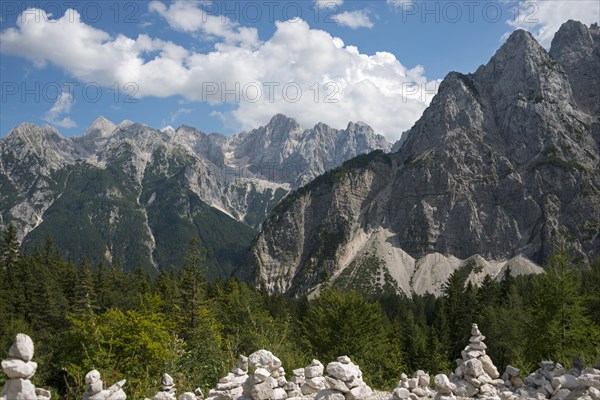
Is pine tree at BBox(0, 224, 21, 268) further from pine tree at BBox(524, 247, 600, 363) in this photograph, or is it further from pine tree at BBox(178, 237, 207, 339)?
pine tree at BBox(524, 247, 600, 363)

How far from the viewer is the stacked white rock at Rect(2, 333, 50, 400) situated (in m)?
7.41

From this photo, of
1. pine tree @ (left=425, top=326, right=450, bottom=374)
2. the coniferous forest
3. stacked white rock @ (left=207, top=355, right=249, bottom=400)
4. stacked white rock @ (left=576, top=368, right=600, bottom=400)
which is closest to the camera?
stacked white rock @ (left=207, top=355, right=249, bottom=400)

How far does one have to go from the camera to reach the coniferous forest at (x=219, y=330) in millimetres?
22828

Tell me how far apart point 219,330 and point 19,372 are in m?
39.7

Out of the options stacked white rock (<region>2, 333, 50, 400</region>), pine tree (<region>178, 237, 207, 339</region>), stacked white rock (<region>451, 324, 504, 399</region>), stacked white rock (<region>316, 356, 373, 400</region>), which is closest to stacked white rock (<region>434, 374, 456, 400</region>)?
stacked white rock (<region>451, 324, 504, 399</region>)

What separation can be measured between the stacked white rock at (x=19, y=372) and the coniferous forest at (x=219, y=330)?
6.26 meters

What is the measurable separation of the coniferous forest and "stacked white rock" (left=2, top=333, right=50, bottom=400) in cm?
626

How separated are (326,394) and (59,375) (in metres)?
35.2

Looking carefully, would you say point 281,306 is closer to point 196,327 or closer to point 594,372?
point 196,327

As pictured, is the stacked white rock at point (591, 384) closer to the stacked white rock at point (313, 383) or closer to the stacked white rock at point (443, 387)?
the stacked white rock at point (443, 387)

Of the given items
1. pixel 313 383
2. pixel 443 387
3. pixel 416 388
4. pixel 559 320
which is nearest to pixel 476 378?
pixel 416 388

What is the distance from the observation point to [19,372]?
24.5 ft

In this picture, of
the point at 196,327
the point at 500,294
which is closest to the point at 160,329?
the point at 196,327

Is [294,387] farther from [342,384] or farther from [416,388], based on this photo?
[416,388]
